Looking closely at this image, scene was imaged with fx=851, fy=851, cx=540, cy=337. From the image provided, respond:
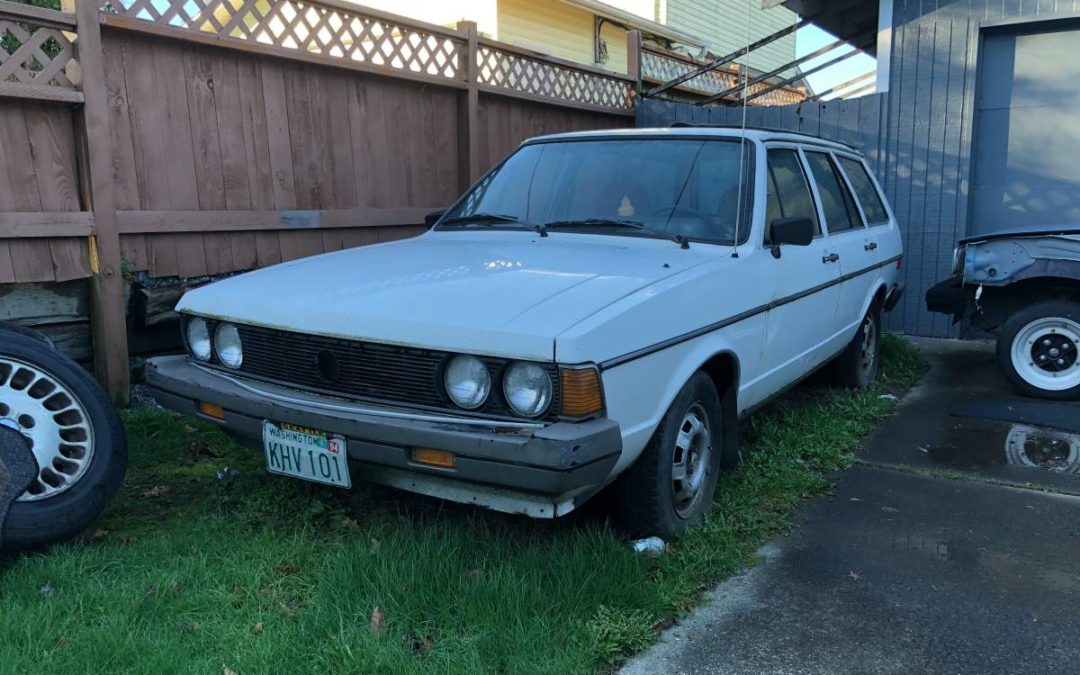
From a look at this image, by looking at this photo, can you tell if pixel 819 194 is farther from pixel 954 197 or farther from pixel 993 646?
pixel 954 197

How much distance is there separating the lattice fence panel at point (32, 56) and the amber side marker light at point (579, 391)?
12.0 feet

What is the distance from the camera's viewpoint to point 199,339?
358 cm

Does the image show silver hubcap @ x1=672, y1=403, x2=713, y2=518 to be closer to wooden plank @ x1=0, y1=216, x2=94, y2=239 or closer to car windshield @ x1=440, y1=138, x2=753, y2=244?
car windshield @ x1=440, y1=138, x2=753, y2=244

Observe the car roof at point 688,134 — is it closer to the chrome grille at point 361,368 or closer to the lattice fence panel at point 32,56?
the chrome grille at point 361,368

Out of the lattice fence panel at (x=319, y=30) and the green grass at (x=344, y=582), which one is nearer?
the green grass at (x=344, y=582)

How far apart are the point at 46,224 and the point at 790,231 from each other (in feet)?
12.8

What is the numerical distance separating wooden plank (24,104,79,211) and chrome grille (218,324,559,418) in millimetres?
2168

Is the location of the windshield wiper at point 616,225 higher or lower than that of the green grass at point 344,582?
higher

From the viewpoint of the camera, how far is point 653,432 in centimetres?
312

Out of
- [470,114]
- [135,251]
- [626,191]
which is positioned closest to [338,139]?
[470,114]

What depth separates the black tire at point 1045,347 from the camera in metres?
5.59

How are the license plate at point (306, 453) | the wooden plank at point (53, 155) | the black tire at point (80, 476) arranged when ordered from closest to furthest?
1. the license plate at point (306, 453)
2. the black tire at point (80, 476)
3. the wooden plank at point (53, 155)

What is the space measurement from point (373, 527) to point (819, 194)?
3147mm

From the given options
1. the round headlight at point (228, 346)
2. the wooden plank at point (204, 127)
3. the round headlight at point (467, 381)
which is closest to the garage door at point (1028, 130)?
the wooden plank at point (204, 127)
